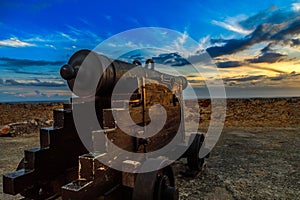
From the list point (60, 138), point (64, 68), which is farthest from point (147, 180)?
point (64, 68)

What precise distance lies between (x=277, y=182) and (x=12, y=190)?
3.33 metres

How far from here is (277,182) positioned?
346 centimetres

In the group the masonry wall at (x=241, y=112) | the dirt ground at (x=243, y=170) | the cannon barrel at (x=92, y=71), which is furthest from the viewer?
the masonry wall at (x=241, y=112)

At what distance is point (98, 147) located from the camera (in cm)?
231

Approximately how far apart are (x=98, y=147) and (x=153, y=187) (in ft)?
2.08

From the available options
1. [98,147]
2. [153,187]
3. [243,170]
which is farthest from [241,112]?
[98,147]

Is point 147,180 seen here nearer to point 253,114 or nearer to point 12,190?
point 12,190

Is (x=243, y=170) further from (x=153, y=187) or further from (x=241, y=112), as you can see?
(x=241, y=112)

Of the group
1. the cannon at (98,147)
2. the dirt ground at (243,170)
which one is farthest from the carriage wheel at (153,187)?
the dirt ground at (243,170)

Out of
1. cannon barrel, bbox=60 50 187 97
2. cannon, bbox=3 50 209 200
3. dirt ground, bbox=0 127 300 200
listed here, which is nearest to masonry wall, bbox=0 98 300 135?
dirt ground, bbox=0 127 300 200

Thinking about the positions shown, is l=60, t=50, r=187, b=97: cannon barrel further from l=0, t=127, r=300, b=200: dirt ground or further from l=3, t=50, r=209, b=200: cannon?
l=0, t=127, r=300, b=200: dirt ground

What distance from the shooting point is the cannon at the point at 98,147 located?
7.27ft

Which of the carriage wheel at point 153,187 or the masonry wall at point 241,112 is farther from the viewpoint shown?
the masonry wall at point 241,112

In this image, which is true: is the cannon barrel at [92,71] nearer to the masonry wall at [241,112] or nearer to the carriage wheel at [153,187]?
the carriage wheel at [153,187]
